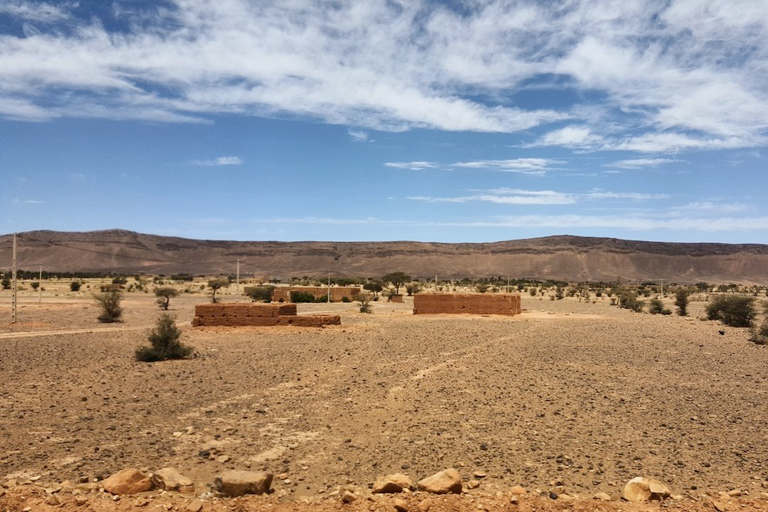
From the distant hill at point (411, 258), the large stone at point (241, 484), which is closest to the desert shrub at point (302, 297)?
the large stone at point (241, 484)

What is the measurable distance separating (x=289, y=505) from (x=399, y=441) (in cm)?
267

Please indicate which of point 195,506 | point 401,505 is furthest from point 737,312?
point 195,506

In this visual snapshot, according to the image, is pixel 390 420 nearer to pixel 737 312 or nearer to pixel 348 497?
pixel 348 497

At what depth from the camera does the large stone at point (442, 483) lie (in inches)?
264

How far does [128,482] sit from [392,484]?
2.82 metres

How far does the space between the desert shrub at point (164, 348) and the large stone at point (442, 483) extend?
11589 millimetres

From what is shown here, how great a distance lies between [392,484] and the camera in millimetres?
6773

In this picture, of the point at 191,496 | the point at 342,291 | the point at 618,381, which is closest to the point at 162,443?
the point at 191,496

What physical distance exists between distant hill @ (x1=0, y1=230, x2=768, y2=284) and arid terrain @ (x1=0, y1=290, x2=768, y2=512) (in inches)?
4453

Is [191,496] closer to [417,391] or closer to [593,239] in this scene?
[417,391]

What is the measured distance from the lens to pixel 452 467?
25.2 ft

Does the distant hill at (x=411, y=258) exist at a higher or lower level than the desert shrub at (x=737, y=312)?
higher

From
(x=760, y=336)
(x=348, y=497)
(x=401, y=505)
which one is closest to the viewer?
(x=401, y=505)

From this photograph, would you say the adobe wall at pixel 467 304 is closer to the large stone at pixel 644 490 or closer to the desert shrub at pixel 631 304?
the desert shrub at pixel 631 304
